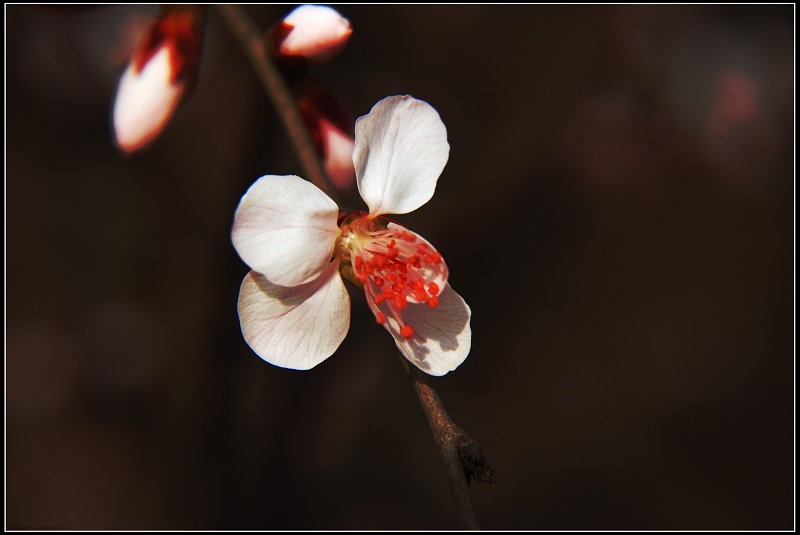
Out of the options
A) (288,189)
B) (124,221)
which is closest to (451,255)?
(124,221)

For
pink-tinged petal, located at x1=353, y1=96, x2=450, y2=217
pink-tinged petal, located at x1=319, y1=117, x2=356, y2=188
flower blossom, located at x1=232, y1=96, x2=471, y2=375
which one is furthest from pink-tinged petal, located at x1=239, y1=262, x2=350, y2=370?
pink-tinged petal, located at x1=319, y1=117, x2=356, y2=188

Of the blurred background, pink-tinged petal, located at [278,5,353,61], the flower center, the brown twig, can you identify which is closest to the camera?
the brown twig

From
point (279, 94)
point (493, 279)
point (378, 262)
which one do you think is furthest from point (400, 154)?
point (493, 279)

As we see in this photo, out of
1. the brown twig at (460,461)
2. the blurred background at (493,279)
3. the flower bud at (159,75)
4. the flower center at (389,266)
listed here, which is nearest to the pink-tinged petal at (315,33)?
the flower bud at (159,75)

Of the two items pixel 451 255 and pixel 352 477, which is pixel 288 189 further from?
pixel 352 477

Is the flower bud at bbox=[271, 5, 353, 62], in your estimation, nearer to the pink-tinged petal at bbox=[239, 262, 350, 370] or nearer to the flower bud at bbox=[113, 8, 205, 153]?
→ the flower bud at bbox=[113, 8, 205, 153]
